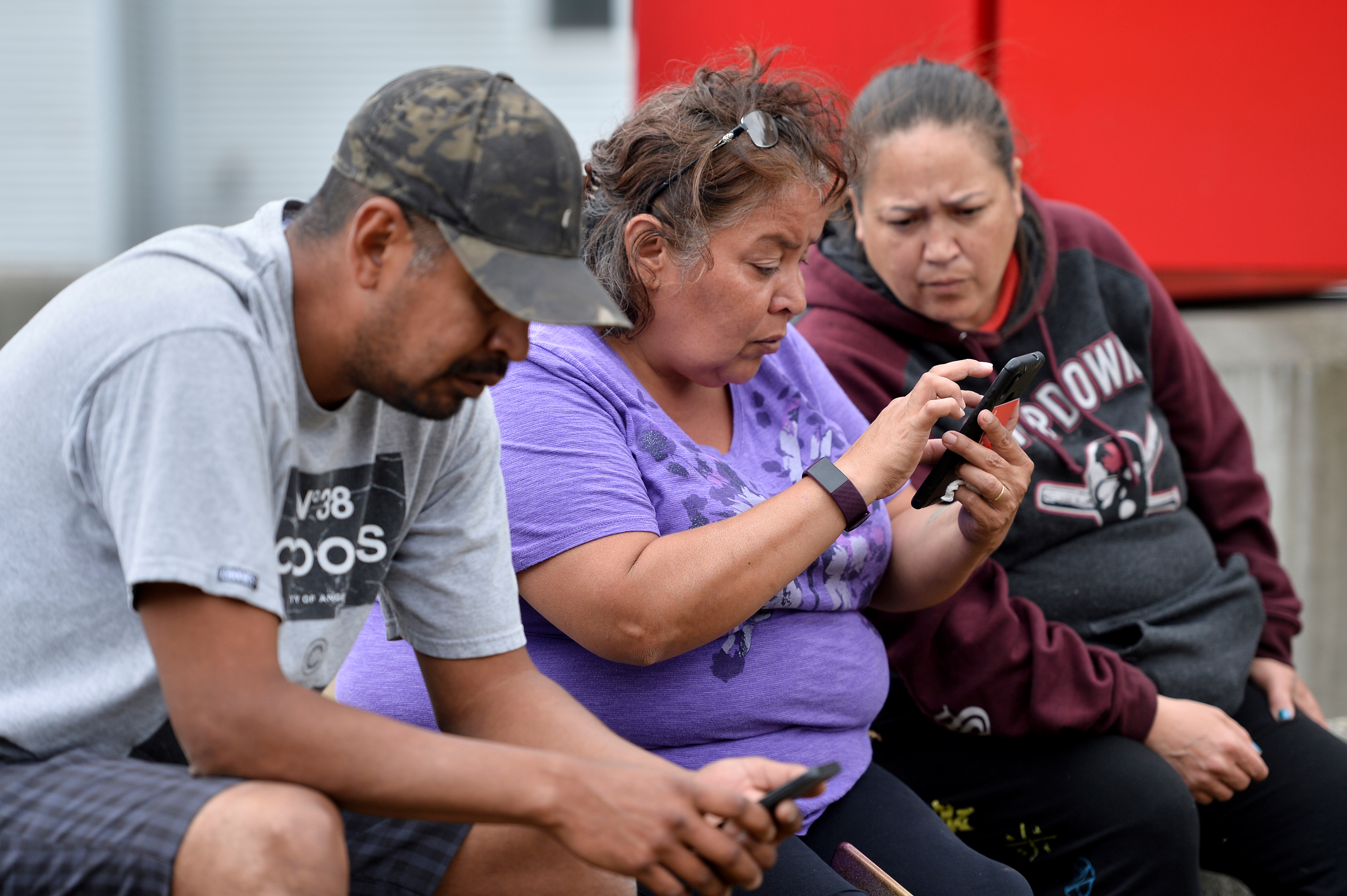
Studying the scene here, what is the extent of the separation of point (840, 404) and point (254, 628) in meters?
1.22

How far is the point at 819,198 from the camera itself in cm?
192

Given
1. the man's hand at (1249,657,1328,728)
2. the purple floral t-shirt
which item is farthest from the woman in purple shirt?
the man's hand at (1249,657,1328,728)

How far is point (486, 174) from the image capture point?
127 cm

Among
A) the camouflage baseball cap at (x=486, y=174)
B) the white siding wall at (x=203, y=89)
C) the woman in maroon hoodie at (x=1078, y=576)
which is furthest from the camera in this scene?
the white siding wall at (x=203, y=89)

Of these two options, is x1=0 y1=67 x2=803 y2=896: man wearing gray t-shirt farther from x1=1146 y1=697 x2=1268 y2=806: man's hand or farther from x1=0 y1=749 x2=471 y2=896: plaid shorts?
x1=1146 y1=697 x2=1268 y2=806: man's hand

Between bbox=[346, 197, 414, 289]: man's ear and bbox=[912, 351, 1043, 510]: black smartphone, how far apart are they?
952 millimetres

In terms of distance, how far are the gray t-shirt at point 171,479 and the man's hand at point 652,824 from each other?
361mm

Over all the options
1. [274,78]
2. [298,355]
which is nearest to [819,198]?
[298,355]

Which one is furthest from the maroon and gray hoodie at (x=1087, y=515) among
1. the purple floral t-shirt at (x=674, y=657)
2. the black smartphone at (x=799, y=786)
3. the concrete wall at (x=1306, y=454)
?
the black smartphone at (x=799, y=786)

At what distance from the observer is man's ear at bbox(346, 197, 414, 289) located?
128 centimetres

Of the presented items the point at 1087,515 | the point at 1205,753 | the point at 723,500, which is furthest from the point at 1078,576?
the point at 723,500

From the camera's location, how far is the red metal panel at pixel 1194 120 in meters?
3.29

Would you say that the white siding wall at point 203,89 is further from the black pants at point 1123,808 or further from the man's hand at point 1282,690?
the black pants at point 1123,808

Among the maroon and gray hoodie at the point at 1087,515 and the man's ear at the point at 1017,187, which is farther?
the man's ear at the point at 1017,187
